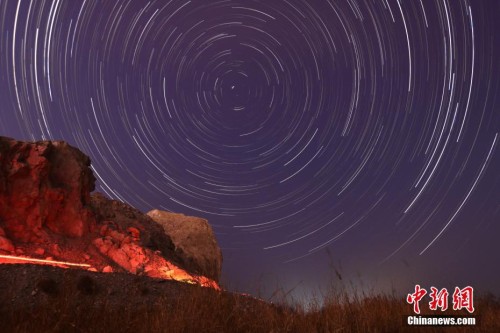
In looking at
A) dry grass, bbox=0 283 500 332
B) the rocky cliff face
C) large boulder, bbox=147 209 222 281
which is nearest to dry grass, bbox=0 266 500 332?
dry grass, bbox=0 283 500 332

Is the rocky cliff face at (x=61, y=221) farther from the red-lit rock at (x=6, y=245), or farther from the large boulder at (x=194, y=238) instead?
the large boulder at (x=194, y=238)

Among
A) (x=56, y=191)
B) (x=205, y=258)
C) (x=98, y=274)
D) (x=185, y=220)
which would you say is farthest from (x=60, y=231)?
(x=185, y=220)

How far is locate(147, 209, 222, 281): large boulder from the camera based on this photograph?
55.6 m

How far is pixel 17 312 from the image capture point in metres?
7.43

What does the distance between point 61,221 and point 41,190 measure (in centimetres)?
306

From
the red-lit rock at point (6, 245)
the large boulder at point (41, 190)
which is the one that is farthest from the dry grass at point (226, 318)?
the large boulder at point (41, 190)

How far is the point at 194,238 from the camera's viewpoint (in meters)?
58.9

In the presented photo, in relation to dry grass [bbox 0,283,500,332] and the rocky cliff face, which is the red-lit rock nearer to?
the rocky cliff face

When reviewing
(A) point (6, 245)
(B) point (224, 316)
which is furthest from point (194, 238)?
(B) point (224, 316)

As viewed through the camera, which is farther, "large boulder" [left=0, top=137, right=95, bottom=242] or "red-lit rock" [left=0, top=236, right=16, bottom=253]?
"large boulder" [left=0, top=137, right=95, bottom=242]

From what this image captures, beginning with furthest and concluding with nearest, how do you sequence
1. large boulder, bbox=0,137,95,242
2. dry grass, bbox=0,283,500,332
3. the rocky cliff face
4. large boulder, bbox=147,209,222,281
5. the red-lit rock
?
large boulder, bbox=147,209,222,281
large boulder, bbox=0,137,95,242
the rocky cliff face
the red-lit rock
dry grass, bbox=0,283,500,332

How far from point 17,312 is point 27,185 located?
27256 mm

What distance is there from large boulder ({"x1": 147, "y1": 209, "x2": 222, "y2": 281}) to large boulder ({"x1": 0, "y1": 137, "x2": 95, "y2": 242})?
69.5ft

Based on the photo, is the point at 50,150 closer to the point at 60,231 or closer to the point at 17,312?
the point at 60,231
